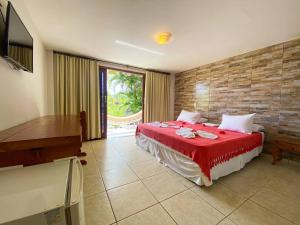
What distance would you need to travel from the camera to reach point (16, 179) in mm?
702

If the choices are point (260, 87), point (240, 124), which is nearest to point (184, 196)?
point (240, 124)

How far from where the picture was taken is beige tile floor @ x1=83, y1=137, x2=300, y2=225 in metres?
1.31

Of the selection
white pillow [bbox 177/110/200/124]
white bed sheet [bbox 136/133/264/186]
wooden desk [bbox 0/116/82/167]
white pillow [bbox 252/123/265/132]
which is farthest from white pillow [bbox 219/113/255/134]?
wooden desk [bbox 0/116/82/167]

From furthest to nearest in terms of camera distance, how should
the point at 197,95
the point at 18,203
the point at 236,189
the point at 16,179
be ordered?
1. the point at 197,95
2. the point at 236,189
3. the point at 16,179
4. the point at 18,203

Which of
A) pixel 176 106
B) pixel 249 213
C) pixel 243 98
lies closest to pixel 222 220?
pixel 249 213

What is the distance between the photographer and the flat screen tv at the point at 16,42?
1110 millimetres

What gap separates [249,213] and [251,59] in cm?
295

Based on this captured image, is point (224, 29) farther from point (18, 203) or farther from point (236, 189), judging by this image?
point (18, 203)

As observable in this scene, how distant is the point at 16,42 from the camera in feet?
4.23

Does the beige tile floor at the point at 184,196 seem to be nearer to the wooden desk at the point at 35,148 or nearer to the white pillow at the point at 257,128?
the white pillow at the point at 257,128

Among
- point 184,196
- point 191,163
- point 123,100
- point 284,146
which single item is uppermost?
point 123,100

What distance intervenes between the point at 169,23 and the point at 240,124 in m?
2.22

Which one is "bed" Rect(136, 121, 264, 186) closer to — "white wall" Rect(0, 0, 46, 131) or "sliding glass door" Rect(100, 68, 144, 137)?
"white wall" Rect(0, 0, 46, 131)

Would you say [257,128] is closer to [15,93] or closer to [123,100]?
[15,93]
